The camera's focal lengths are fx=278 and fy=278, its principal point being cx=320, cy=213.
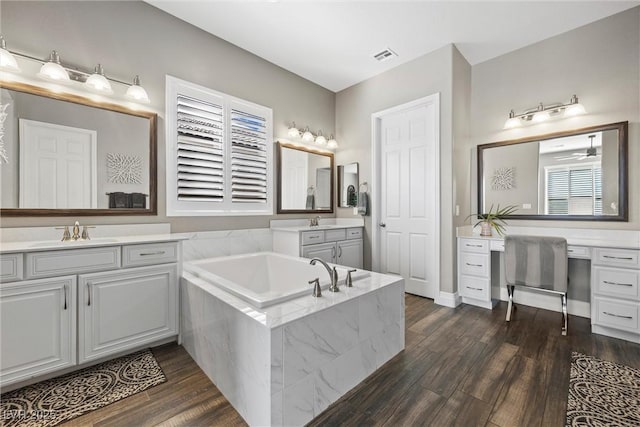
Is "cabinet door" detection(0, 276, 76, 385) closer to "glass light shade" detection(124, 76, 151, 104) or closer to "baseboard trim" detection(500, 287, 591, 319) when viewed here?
"glass light shade" detection(124, 76, 151, 104)

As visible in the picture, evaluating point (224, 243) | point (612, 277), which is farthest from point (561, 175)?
point (224, 243)

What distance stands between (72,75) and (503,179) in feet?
14.4

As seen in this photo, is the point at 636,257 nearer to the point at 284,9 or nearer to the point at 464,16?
the point at 464,16

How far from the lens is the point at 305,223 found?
3979 millimetres

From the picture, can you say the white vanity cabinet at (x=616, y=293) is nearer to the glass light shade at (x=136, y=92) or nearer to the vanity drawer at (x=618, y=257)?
the vanity drawer at (x=618, y=257)

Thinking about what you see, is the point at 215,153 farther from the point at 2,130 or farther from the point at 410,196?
the point at 410,196

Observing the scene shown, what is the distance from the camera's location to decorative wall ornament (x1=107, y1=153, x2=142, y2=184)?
237cm

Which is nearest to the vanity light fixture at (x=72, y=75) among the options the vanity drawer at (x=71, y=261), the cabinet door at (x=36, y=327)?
the vanity drawer at (x=71, y=261)

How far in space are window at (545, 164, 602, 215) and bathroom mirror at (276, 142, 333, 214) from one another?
271 centimetres

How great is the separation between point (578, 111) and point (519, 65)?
87cm

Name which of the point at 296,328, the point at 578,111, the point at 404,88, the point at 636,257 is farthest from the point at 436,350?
the point at 404,88

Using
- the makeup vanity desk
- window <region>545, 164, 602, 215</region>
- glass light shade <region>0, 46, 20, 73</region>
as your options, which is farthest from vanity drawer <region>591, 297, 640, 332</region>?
glass light shade <region>0, 46, 20, 73</region>

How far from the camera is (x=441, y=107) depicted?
3252 millimetres

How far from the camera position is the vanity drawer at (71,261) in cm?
169
